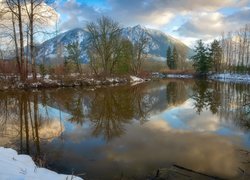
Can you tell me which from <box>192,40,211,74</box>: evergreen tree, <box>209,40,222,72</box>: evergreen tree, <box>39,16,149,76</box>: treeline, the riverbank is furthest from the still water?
<box>209,40,222,72</box>: evergreen tree

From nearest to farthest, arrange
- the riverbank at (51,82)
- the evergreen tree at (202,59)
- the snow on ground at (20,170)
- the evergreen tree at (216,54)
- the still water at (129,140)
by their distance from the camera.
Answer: the snow on ground at (20,170)
the still water at (129,140)
the riverbank at (51,82)
the evergreen tree at (202,59)
the evergreen tree at (216,54)

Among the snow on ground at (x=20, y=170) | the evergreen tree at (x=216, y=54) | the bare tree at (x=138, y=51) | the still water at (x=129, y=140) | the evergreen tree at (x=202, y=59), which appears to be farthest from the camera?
the evergreen tree at (x=216, y=54)

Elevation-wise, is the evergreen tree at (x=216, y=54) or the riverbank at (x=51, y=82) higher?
the evergreen tree at (x=216, y=54)

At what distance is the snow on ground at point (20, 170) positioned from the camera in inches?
172

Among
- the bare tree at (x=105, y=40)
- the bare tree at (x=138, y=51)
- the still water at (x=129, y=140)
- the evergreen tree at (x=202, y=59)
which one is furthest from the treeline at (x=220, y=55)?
the still water at (x=129, y=140)

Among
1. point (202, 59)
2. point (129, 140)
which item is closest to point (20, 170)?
point (129, 140)

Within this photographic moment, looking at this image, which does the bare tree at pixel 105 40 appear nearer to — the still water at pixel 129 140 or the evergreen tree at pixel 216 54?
the still water at pixel 129 140

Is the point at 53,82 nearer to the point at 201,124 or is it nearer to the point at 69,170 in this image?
the point at 201,124

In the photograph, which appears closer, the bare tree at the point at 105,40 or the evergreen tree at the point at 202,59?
the bare tree at the point at 105,40

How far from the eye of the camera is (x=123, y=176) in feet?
19.1

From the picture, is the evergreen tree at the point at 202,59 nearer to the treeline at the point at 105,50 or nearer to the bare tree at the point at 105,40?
the treeline at the point at 105,50

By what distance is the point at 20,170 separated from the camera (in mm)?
4891

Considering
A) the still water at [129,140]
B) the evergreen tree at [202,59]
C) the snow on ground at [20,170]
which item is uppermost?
the evergreen tree at [202,59]

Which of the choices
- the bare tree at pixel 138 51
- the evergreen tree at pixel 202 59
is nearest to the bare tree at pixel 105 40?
the bare tree at pixel 138 51
